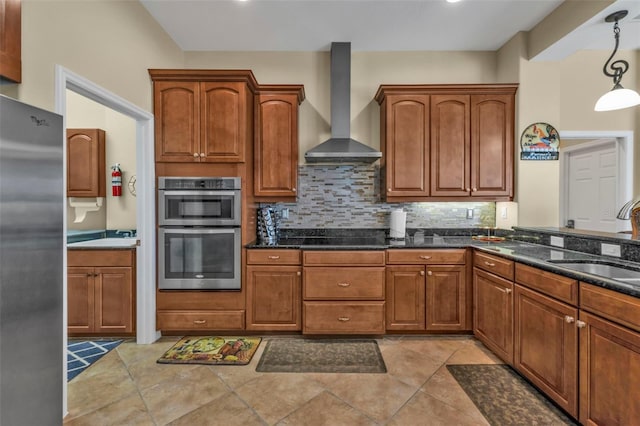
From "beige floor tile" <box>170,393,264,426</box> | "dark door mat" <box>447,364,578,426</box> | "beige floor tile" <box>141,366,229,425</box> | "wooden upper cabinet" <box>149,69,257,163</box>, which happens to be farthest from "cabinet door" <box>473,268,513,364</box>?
"wooden upper cabinet" <box>149,69,257,163</box>

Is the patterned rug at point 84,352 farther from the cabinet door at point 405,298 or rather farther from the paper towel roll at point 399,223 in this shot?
the paper towel roll at point 399,223

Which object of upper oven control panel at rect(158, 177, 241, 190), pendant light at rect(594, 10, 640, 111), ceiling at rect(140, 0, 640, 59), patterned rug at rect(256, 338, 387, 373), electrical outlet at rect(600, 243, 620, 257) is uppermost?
ceiling at rect(140, 0, 640, 59)

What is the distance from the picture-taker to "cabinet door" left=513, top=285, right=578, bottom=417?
5.56 feet

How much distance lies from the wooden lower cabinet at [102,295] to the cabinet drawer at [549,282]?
317cm

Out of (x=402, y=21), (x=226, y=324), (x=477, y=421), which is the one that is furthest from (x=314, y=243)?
(x=402, y=21)

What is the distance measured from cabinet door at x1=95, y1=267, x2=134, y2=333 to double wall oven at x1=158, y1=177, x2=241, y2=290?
0.30 metres

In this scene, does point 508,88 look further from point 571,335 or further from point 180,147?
point 180,147

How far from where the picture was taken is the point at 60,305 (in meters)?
1.52

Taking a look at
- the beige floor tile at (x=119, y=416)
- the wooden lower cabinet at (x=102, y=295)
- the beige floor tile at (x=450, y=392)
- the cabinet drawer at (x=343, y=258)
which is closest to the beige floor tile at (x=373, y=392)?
the beige floor tile at (x=450, y=392)

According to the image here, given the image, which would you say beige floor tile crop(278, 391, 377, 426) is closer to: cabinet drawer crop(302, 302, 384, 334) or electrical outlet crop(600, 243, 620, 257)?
cabinet drawer crop(302, 302, 384, 334)

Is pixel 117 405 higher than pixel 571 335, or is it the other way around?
pixel 571 335

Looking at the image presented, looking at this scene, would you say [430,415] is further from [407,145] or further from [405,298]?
[407,145]

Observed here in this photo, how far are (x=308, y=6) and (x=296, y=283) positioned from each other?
2458 mm

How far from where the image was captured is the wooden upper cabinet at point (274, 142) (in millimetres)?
3061
